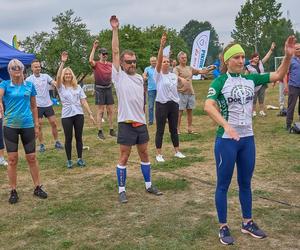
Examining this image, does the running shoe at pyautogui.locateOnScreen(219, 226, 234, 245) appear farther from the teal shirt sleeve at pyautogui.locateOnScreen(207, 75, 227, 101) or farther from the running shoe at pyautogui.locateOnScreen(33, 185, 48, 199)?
the running shoe at pyautogui.locateOnScreen(33, 185, 48, 199)

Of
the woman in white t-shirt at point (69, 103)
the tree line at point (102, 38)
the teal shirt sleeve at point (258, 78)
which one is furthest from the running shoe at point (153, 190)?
the tree line at point (102, 38)

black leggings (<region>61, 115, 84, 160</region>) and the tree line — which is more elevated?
the tree line

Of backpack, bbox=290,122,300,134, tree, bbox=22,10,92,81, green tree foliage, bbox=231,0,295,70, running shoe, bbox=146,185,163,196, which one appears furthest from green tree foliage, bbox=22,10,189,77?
running shoe, bbox=146,185,163,196

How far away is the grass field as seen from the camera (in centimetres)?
445

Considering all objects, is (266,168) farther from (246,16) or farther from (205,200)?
(246,16)

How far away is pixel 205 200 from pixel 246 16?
172ft

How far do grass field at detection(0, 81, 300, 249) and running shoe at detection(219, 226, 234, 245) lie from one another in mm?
77

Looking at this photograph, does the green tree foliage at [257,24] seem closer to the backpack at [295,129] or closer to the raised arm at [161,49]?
the backpack at [295,129]

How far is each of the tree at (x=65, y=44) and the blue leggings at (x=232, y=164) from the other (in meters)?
31.4

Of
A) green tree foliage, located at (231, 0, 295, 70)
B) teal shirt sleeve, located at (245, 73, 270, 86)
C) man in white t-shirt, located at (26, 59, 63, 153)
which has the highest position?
green tree foliage, located at (231, 0, 295, 70)

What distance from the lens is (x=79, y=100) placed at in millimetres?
7789

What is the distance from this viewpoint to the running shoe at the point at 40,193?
20.0 feet

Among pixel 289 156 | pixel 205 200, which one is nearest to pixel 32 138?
pixel 205 200

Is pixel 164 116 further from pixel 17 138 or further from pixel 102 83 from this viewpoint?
pixel 102 83
